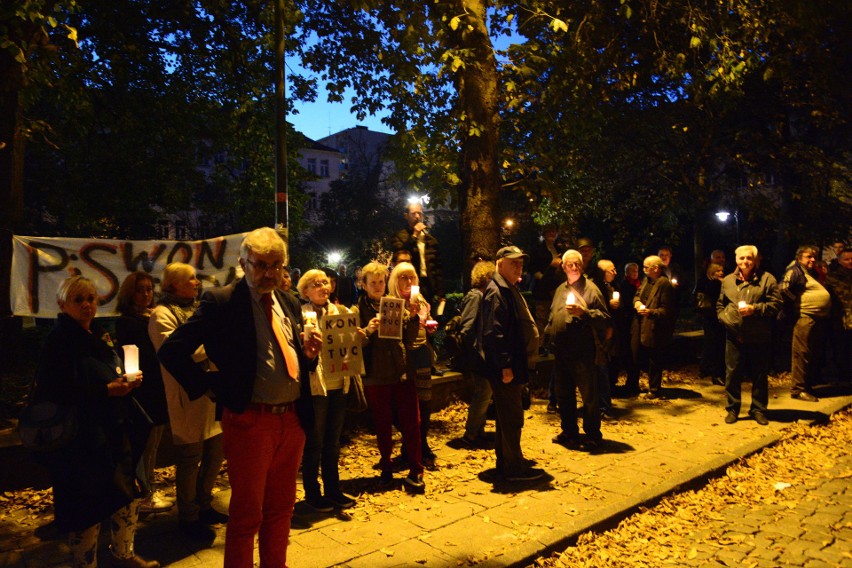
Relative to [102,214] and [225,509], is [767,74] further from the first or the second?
[102,214]

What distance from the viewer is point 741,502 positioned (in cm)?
599

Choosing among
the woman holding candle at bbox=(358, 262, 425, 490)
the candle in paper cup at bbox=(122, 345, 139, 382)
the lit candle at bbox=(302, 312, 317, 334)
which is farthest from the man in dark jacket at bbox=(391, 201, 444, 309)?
the candle in paper cup at bbox=(122, 345, 139, 382)

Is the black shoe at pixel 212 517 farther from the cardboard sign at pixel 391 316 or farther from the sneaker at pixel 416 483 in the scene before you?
the cardboard sign at pixel 391 316

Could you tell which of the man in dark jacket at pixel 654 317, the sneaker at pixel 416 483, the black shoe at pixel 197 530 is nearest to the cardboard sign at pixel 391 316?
the sneaker at pixel 416 483

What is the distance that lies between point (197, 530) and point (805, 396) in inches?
352

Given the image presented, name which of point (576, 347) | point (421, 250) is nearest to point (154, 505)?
point (576, 347)

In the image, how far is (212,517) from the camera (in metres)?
5.21

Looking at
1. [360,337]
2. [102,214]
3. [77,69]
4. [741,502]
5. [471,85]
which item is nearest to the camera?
[360,337]

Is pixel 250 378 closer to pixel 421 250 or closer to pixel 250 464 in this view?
pixel 250 464

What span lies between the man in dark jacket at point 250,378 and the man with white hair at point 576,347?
13.8ft

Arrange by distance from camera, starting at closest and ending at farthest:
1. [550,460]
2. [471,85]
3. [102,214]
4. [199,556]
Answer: [199,556] < [550,460] < [471,85] < [102,214]

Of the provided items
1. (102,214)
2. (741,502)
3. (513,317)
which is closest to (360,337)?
(513,317)

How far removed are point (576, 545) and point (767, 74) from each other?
9500 millimetres

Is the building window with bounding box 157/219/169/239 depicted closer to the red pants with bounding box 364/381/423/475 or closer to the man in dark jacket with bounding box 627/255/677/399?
the man in dark jacket with bounding box 627/255/677/399
